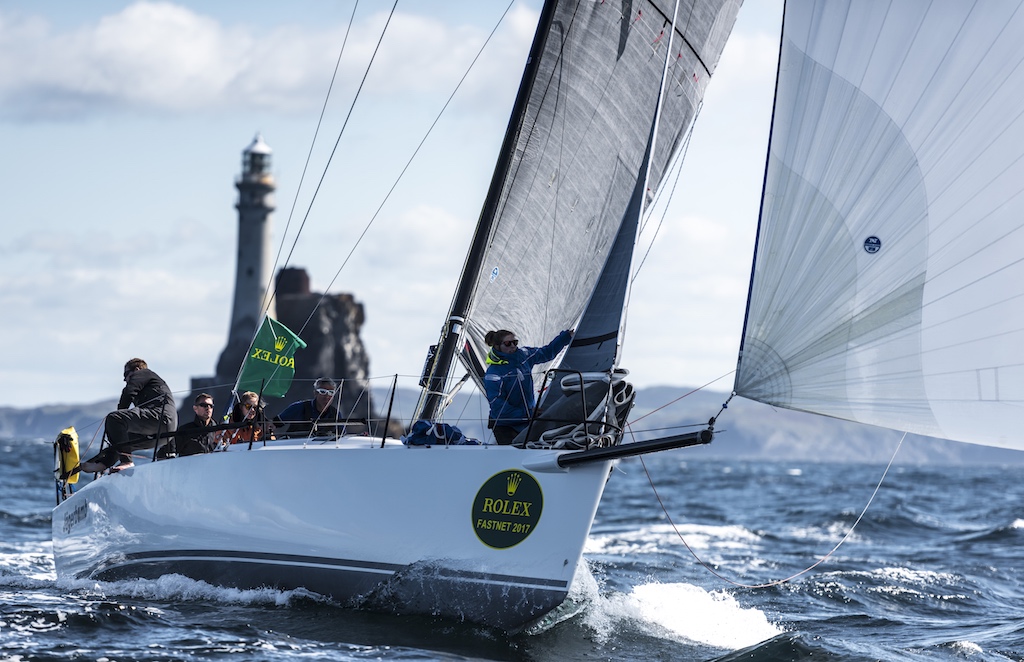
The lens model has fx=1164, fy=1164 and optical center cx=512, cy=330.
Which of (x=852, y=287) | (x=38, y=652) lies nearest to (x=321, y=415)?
(x=38, y=652)

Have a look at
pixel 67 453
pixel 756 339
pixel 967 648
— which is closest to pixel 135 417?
pixel 67 453

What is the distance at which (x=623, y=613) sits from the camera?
875 centimetres

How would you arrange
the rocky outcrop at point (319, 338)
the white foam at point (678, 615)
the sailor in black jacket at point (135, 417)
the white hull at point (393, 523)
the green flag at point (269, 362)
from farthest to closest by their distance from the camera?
the rocky outcrop at point (319, 338) < the green flag at point (269, 362) < the sailor in black jacket at point (135, 417) < the white foam at point (678, 615) < the white hull at point (393, 523)

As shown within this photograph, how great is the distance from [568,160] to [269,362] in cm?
294

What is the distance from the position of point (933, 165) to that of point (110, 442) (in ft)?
21.9

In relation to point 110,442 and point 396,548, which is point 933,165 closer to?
point 396,548

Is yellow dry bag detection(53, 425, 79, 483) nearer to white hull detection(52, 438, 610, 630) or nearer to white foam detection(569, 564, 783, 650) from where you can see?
white hull detection(52, 438, 610, 630)

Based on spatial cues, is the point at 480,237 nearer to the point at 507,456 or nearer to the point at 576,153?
the point at 576,153

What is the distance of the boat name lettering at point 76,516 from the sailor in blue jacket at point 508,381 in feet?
12.8

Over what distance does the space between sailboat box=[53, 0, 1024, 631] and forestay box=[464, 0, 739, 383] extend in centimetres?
3

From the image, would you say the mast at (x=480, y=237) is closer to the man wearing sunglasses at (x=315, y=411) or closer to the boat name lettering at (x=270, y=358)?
the man wearing sunglasses at (x=315, y=411)

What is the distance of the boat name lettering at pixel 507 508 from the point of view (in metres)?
7.16

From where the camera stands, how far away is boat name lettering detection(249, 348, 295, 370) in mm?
9477

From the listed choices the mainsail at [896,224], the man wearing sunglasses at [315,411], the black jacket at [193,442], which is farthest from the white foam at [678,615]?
the black jacket at [193,442]
